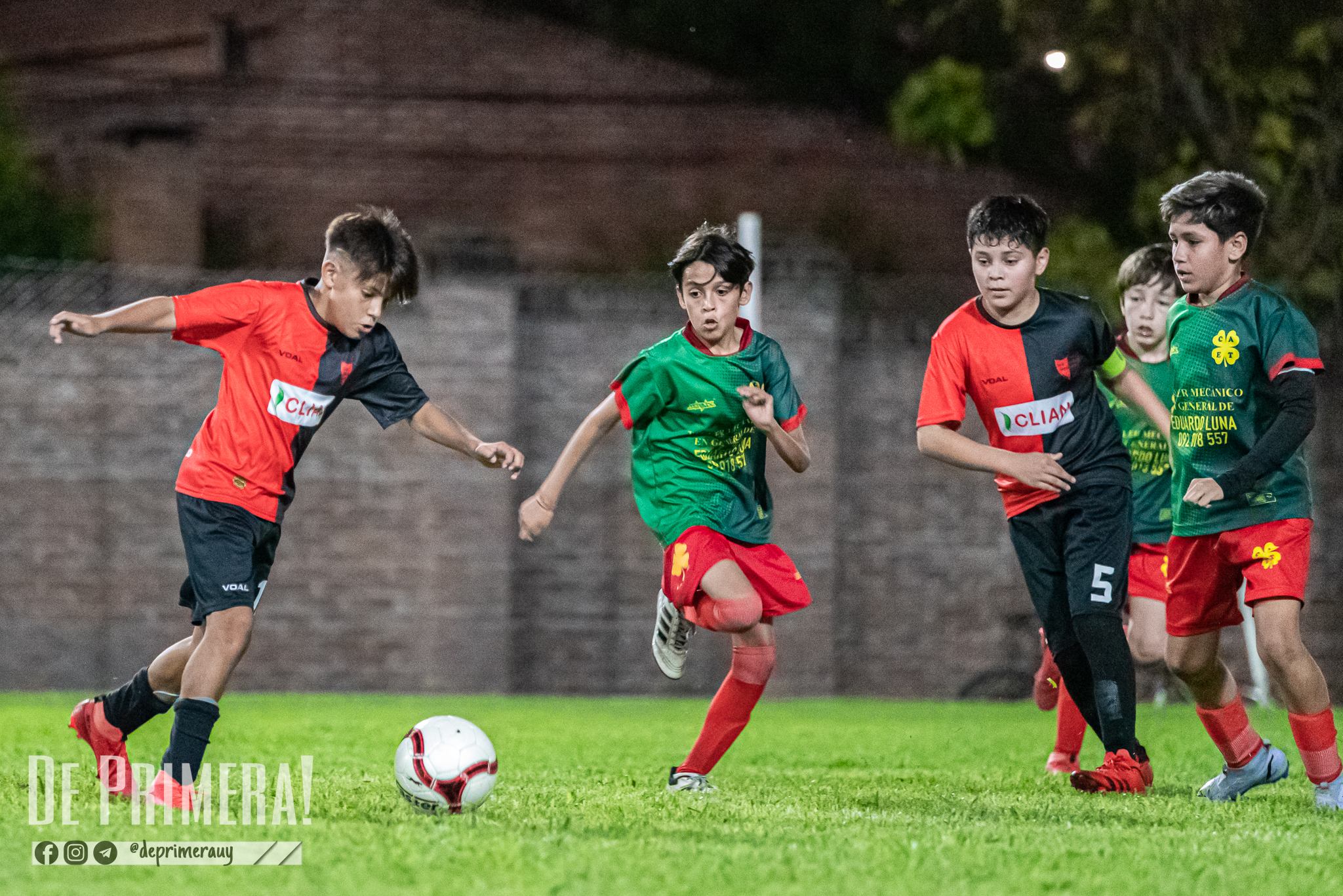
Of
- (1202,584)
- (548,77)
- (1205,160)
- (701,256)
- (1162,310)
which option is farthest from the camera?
(548,77)

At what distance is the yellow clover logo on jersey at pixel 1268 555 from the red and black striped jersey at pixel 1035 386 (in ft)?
1.91

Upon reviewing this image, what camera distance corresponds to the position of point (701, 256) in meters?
5.42

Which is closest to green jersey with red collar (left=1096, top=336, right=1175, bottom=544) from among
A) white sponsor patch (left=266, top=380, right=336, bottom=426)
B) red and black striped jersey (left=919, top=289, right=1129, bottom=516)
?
red and black striped jersey (left=919, top=289, right=1129, bottom=516)

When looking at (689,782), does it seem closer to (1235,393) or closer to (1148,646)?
(1235,393)

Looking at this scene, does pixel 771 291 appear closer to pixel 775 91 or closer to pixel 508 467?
pixel 508 467

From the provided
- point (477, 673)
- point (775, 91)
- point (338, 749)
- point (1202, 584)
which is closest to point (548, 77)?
point (775, 91)

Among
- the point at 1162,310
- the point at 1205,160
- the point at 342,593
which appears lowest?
the point at 342,593

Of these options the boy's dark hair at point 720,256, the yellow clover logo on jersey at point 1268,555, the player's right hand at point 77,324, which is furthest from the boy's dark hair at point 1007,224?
the player's right hand at point 77,324

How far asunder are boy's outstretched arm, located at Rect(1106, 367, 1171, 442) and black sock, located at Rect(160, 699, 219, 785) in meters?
3.34

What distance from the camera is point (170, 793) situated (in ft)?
14.5

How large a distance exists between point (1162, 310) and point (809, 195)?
14.7 m

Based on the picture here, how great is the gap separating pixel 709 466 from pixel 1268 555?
192 centimetres

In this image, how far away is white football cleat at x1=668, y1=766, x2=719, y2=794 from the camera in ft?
17.3

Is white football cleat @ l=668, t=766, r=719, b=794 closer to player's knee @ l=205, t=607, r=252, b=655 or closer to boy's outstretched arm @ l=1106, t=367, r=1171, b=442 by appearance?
player's knee @ l=205, t=607, r=252, b=655
